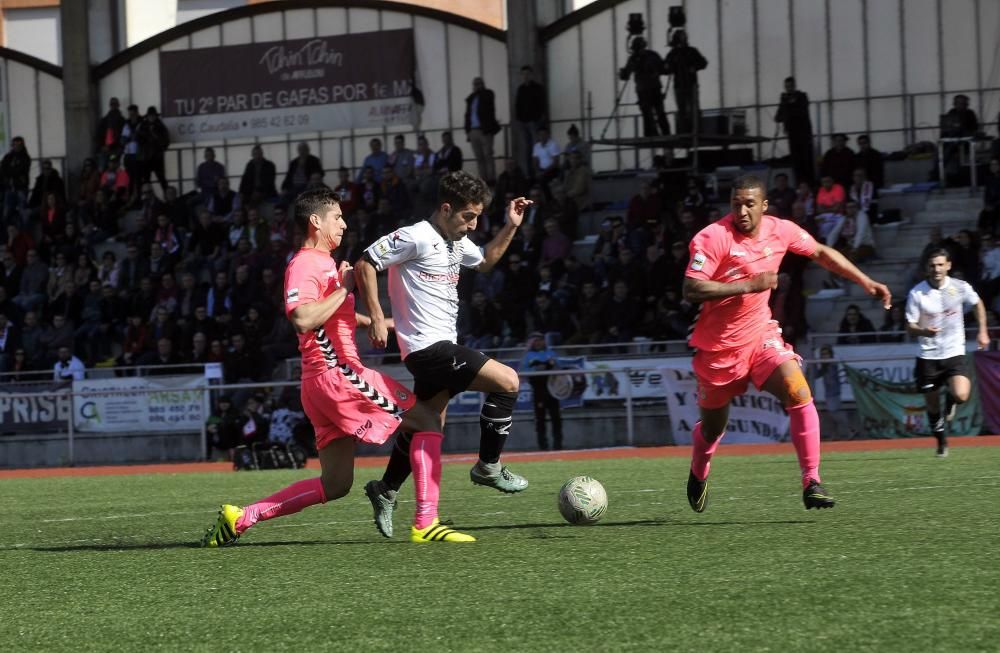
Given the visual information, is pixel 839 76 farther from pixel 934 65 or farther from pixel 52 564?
pixel 52 564

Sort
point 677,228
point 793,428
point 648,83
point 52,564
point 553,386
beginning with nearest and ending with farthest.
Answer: point 52,564
point 793,428
point 553,386
point 677,228
point 648,83

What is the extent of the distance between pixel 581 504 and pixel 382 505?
106cm

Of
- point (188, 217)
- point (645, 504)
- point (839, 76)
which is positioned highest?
point (839, 76)

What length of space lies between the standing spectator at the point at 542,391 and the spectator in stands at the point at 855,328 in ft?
12.0

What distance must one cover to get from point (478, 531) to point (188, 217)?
20189 mm

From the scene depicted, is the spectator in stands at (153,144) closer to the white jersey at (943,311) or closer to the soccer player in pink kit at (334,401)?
the white jersey at (943,311)

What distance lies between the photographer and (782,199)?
2156 centimetres

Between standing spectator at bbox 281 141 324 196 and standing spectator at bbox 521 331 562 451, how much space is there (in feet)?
27.1

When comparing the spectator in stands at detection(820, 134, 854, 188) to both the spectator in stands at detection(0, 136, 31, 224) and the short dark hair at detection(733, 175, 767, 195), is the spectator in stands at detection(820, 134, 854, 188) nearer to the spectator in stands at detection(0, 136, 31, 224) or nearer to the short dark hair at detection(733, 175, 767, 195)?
the short dark hair at detection(733, 175, 767, 195)

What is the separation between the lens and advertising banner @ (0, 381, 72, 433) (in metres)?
22.0

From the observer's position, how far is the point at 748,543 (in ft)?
23.4

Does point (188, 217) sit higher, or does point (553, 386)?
point (188, 217)

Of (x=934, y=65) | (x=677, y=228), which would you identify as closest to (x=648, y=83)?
(x=677, y=228)

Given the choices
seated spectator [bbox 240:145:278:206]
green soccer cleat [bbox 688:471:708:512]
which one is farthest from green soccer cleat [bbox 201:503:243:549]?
seated spectator [bbox 240:145:278:206]
